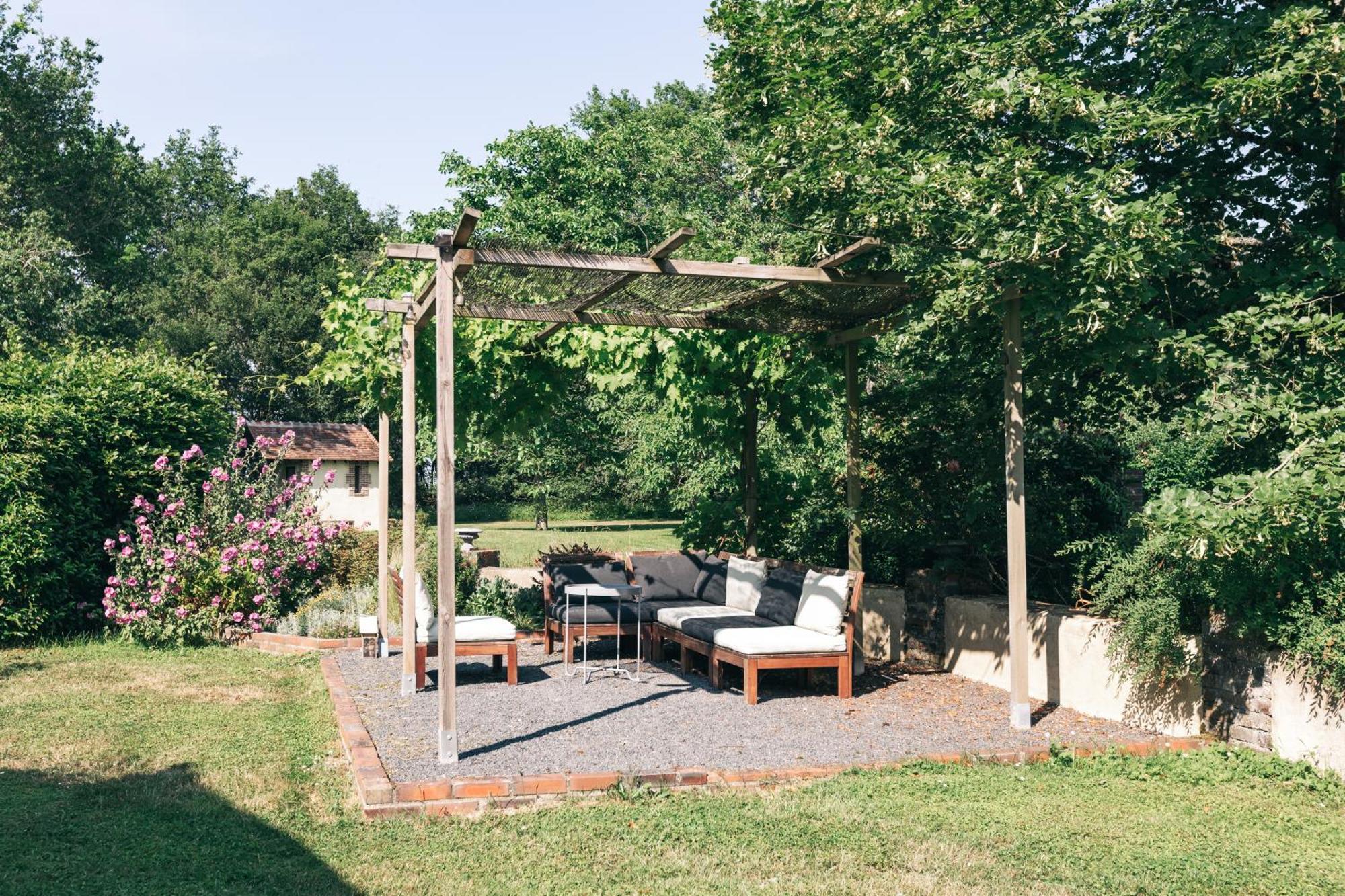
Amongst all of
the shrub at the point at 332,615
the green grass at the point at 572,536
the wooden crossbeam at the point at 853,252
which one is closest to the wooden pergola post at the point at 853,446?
the wooden crossbeam at the point at 853,252

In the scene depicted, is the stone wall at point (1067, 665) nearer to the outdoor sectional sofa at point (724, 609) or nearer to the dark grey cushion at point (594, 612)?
the outdoor sectional sofa at point (724, 609)

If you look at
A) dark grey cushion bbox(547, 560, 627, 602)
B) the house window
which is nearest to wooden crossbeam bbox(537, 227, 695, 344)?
dark grey cushion bbox(547, 560, 627, 602)

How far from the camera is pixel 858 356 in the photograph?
384 inches

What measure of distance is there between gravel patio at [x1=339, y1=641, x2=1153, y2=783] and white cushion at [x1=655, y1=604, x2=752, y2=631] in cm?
42

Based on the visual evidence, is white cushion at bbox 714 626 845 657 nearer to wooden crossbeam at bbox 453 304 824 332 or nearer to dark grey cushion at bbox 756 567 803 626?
dark grey cushion at bbox 756 567 803 626

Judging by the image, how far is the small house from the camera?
32.4m

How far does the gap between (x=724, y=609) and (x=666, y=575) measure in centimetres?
107

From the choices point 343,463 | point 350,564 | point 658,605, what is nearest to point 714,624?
point 658,605

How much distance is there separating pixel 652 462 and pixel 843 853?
71.2 ft

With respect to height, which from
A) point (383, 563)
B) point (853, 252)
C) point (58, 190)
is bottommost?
point (383, 563)

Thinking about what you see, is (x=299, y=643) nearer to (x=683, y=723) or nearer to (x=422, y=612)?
(x=422, y=612)

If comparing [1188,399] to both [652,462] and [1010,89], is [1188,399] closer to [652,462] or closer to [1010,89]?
[1010,89]

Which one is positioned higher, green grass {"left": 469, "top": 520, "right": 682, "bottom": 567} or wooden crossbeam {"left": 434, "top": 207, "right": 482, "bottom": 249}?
wooden crossbeam {"left": 434, "top": 207, "right": 482, "bottom": 249}

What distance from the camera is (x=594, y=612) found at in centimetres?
925
